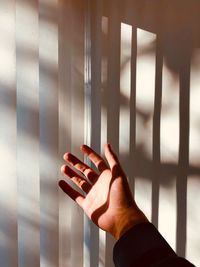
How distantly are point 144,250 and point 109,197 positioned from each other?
0.61ft

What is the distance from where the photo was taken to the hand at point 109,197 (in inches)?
42.9

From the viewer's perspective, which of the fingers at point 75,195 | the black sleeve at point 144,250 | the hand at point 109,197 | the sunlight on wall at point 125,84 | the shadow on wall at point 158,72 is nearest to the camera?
the black sleeve at point 144,250

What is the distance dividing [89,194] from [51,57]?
0.47m

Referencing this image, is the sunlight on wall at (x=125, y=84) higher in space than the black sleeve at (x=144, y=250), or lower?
higher

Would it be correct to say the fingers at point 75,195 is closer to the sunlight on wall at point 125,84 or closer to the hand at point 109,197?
the hand at point 109,197

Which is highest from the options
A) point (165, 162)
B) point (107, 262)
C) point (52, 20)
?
point (52, 20)

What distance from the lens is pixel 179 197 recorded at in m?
1.57

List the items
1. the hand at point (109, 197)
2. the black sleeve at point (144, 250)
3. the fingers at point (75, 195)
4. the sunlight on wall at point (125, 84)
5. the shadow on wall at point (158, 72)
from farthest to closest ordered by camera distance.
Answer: the sunlight on wall at point (125, 84), the shadow on wall at point (158, 72), the fingers at point (75, 195), the hand at point (109, 197), the black sleeve at point (144, 250)

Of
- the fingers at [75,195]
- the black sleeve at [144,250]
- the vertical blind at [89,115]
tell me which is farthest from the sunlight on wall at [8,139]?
the black sleeve at [144,250]

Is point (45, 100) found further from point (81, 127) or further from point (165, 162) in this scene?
point (165, 162)

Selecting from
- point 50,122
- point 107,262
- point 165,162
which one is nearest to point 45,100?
point 50,122

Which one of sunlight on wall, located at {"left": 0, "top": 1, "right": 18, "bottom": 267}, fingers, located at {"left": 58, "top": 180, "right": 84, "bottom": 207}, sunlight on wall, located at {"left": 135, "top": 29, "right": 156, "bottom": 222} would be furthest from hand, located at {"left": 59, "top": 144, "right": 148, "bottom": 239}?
sunlight on wall, located at {"left": 135, "top": 29, "right": 156, "bottom": 222}

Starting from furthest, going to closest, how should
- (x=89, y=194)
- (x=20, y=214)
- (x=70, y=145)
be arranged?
1. (x=70, y=145)
2. (x=20, y=214)
3. (x=89, y=194)

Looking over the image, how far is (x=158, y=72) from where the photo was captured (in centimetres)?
155
